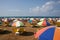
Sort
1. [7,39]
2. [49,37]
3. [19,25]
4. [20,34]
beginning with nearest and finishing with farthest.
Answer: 1. [49,37]
2. [7,39]
3. [20,34]
4. [19,25]

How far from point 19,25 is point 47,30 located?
12397mm

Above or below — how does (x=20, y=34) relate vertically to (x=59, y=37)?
below

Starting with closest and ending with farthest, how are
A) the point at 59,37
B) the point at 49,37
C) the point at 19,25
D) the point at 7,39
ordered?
the point at 59,37 < the point at 49,37 < the point at 7,39 < the point at 19,25

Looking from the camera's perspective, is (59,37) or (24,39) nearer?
(59,37)

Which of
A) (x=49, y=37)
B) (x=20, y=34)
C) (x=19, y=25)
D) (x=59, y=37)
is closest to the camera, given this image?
(x=59, y=37)

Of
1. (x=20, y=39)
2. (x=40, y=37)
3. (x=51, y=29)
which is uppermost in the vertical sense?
(x=51, y=29)

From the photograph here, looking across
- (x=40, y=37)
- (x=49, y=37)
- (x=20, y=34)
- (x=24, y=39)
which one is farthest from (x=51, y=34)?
(x=20, y=34)

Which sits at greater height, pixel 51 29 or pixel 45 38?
pixel 51 29

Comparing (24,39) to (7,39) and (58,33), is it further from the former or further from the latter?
(58,33)

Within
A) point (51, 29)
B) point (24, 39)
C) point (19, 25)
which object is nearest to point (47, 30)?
point (51, 29)

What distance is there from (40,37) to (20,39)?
465 cm

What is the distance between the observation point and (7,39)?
470 inches

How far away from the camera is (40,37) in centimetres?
787

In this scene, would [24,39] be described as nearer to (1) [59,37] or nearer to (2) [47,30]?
(2) [47,30]
